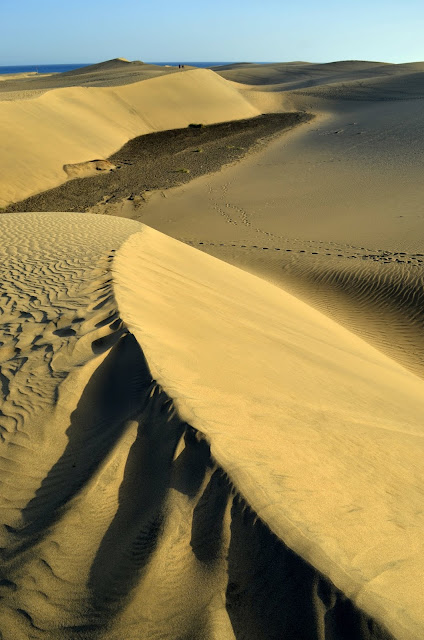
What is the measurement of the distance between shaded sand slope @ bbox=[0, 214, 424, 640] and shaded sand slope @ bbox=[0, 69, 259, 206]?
14.8m

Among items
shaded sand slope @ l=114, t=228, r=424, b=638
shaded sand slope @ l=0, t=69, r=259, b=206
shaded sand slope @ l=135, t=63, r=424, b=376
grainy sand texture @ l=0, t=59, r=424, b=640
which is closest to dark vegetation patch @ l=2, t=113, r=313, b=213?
shaded sand slope @ l=0, t=69, r=259, b=206

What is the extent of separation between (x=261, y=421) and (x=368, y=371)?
3203 millimetres

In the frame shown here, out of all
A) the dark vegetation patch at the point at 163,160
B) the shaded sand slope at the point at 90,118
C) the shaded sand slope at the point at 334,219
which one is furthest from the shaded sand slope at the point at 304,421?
the shaded sand slope at the point at 90,118

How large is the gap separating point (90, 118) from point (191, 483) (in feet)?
86.2

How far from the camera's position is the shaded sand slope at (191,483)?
2.51 m

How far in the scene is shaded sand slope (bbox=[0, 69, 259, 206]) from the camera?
20234mm

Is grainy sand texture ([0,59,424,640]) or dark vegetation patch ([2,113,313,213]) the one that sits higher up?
dark vegetation patch ([2,113,313,213])

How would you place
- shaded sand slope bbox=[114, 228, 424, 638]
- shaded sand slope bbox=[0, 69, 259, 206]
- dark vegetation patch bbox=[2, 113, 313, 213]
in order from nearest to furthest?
shaded sand slope bbox=[114, 228, 424, 638], dark vegetation patch bbox=[2, 113, 313, 213], shaded sand slope bbox=[0, 69, 259, 206]

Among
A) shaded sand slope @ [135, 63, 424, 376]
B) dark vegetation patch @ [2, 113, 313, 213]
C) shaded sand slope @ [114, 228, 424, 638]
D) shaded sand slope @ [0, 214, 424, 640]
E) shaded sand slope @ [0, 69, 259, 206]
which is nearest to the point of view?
shaded sand slope @ [0, 214, 424, 640]

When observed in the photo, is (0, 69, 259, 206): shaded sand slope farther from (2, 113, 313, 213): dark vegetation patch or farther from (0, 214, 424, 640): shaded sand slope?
(0, 214, 424, 640): shaded sand slope

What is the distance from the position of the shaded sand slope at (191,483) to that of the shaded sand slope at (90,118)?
48.7 feet

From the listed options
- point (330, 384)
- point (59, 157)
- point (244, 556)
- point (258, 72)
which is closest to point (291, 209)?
point (59, 157)

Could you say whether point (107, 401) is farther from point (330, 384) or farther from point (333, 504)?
point (330, 384)

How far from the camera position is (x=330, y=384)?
5570mm
